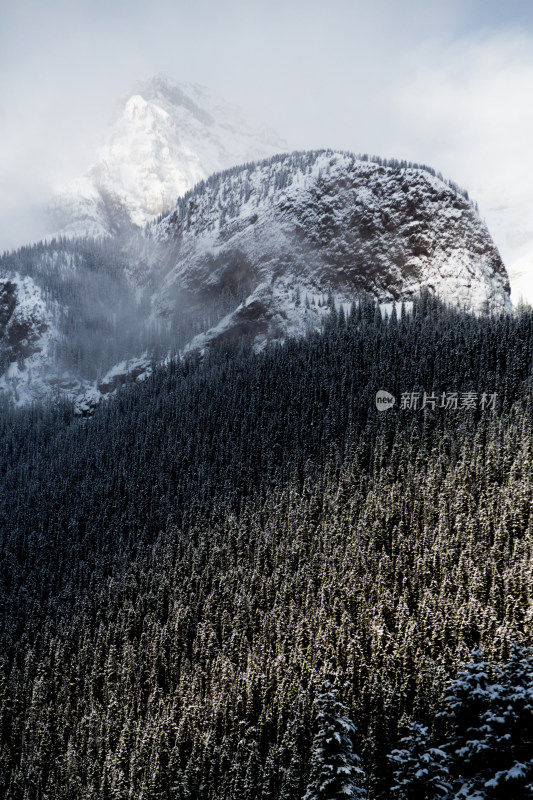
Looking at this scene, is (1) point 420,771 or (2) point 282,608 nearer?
(1) point 420,771

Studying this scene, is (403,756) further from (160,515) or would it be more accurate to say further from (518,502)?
(160,515)

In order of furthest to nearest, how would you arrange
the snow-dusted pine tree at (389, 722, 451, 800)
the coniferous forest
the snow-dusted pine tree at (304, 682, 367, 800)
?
1. the coniferous forest
2. the snow-dusted pine tree at (304, 682, 367, 800)
3. the snow-dusted pine tree at (389, 722, 451, 800)

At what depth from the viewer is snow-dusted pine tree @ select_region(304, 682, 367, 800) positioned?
88.0 feet

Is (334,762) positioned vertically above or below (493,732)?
below

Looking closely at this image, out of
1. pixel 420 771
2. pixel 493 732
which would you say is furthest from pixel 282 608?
pixel 493 732

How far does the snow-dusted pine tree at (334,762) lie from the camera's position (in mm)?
26812

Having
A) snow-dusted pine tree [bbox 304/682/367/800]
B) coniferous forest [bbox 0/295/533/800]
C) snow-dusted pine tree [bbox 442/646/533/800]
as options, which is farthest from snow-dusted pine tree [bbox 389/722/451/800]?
coniferous forest [bbox 0/295/533/800]

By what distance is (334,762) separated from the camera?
27.2 metres

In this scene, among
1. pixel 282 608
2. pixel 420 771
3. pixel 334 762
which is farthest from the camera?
pixel 282 608

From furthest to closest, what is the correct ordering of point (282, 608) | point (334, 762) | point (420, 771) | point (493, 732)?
point (282, 608) < point (334, 762) < point (420, 771) < point (493, 732)

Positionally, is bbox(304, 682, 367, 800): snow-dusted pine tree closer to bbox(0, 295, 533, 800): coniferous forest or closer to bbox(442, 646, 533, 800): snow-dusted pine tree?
bbox(442, 646, 533, 800): snow-dusted pine tree

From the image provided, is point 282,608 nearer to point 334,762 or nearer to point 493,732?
point 334,762

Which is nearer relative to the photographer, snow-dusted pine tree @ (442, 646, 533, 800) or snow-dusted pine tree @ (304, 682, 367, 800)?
snow-dusted pine tree @ (442, 646, 533, 800)

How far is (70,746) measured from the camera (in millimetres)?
120750
